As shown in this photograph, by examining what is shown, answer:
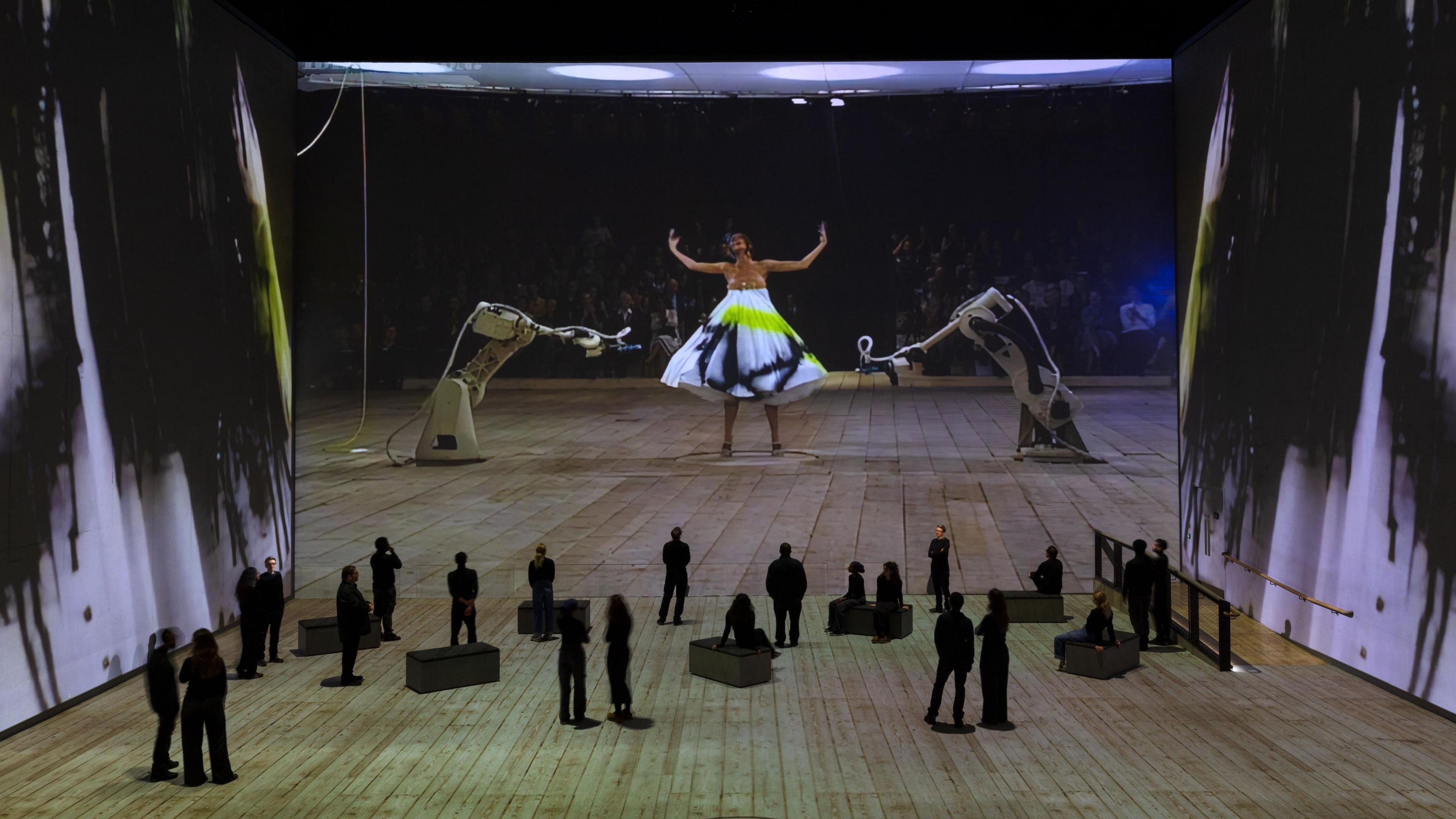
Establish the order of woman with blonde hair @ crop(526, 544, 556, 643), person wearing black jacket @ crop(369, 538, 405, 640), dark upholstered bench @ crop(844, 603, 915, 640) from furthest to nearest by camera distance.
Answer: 1. dark upholstered bench @ crop(844, 603, 915, 640)
2. woman with blonde hair @ crop(526, 544, 556, 643)
3. person wearing black jacket @ crop(369, 538, 405, 640)

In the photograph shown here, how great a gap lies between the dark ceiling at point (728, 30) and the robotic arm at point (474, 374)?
318cm

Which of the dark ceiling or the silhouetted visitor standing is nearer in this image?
the silhouetted visitor standing

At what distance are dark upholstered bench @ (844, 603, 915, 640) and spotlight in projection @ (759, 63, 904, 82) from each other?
21.7ft

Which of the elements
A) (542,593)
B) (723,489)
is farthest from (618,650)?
(723,489)

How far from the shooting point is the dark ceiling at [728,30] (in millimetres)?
13453

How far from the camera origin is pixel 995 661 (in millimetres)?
8453

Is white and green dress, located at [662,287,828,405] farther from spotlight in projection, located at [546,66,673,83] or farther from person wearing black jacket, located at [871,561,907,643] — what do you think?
person wearing black jacket, located at [871,561,907,643]

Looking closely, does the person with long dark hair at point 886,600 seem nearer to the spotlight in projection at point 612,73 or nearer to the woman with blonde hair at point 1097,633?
the woman with blonde hair at point 1097,633

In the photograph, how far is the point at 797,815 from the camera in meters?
6.84

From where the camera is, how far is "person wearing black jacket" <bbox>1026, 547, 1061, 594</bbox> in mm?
12023

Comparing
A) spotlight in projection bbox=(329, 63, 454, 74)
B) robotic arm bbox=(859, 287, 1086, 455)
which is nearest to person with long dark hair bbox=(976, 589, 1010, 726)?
Answer: robotic arm bbox=(859, 287, 1086, 455)

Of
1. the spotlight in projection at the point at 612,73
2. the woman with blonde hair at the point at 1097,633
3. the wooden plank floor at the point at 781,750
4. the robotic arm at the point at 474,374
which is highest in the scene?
the spotlight in projection at the point at 612,73

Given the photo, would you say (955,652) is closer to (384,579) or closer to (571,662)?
(571,662)

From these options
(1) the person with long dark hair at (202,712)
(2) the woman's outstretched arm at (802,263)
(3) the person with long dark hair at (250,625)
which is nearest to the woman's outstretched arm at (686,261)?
(2) the woman's outstretched arm at (802,263)
